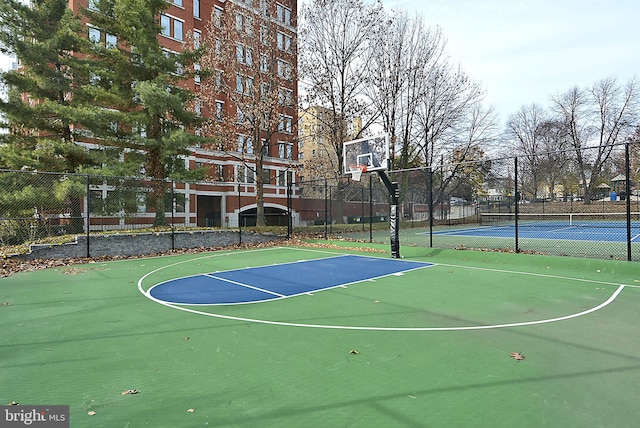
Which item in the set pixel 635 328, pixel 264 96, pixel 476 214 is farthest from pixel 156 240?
pixel 476 214

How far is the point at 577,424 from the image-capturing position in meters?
2.55

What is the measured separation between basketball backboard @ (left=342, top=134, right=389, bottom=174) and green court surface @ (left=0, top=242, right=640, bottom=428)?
611 cm

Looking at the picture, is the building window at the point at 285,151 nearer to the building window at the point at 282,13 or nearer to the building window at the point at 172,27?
the building window at the point at 172,27

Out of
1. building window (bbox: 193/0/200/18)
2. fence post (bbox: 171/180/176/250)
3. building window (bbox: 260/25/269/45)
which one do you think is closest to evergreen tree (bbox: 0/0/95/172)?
fence post (bbox: 171/180/176/250)

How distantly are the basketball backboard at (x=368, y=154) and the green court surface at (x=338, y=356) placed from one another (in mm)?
6115

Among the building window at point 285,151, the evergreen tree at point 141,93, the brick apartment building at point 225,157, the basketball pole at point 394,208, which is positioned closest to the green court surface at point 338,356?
the basketball pole at point 394,208

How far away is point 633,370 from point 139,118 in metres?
17.2

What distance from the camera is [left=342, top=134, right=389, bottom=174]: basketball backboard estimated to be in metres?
12.6

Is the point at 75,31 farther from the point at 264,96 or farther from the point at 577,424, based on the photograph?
the point at 577,424

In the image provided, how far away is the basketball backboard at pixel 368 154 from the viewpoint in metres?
12.6

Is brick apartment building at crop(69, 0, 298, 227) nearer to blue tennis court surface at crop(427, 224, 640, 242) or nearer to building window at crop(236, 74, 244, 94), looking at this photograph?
building window at crop(236, 74, 244, 94)

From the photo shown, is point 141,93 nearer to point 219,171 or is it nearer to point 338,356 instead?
point 338,356

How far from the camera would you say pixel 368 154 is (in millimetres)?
13203

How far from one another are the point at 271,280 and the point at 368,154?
673 cm
